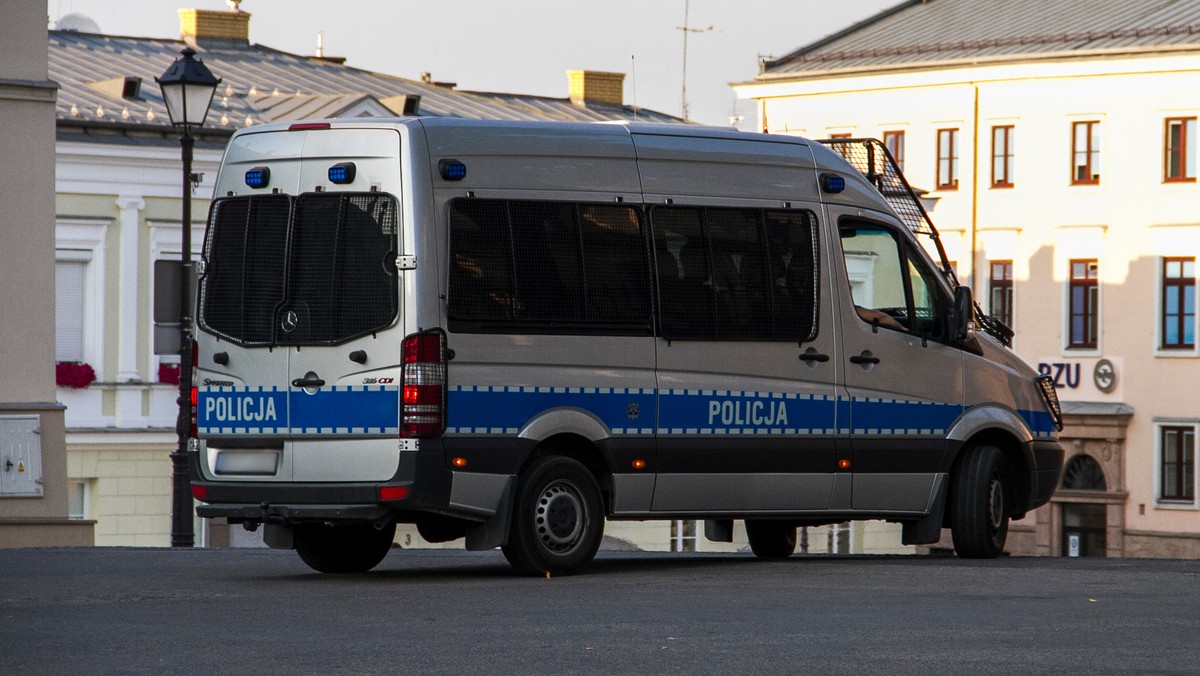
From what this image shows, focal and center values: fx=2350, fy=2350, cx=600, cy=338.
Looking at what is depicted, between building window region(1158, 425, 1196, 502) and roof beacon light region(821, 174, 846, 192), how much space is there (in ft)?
137

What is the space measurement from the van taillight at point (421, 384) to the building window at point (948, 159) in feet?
156

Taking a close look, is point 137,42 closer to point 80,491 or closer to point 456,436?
point 80,491

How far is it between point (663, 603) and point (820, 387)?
11.2 ft

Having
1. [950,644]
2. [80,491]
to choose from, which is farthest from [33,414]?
[80,491]

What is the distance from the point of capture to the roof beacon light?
15.6 m

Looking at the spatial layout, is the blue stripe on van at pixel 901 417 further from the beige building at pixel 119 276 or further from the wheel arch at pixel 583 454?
the beige building at pixel 119 276

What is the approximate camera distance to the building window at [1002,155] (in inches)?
2331

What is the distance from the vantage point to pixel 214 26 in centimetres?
4772

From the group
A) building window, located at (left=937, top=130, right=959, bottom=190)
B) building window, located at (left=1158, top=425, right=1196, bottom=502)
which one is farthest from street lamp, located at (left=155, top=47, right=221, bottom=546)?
building window, located at (left=937, top=130, right=959, bottom=190)

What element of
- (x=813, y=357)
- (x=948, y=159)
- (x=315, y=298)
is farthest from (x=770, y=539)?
(x=948, y=159)

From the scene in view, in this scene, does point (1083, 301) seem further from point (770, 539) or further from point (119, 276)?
→ point (770, 539)

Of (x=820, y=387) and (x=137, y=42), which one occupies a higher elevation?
(x=137, y=42)

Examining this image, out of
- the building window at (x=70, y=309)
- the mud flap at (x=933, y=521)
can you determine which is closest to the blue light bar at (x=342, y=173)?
the mud flap at (x=933, y=521)

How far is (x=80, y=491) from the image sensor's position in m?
37.3
